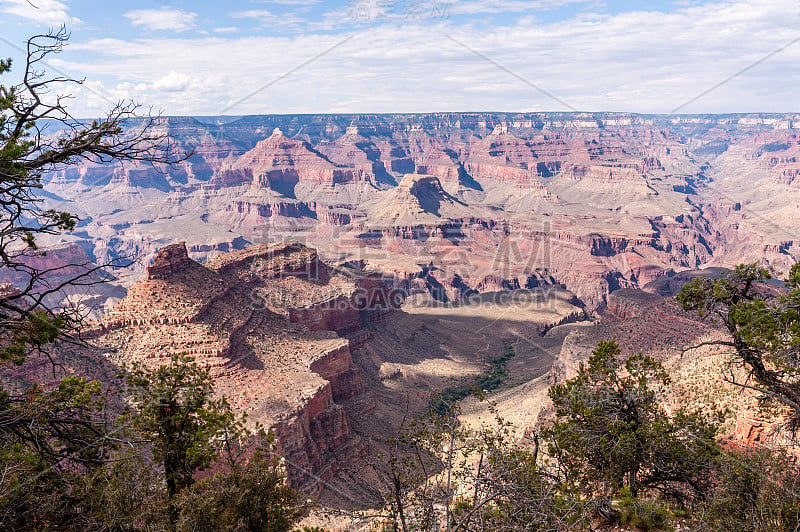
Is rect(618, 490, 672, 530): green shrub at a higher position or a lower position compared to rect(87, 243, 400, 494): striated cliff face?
higher

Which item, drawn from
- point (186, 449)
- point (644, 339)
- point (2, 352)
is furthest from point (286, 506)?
point (644, 339)

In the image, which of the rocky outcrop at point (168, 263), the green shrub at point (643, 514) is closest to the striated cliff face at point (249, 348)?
the rocky outcrop at point (168, 263)

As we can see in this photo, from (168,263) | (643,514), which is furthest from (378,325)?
(643,514)

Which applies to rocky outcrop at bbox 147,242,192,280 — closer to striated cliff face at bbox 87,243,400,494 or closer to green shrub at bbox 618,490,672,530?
striated cliff face at bbox 87,243,400,494

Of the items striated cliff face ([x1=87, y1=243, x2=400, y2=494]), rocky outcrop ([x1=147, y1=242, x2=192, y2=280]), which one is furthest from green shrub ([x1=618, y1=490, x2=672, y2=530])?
rocky outcrop ([x1=147, y1=242, x2=192, y2=280])

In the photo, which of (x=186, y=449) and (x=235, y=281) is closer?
(x=186, y=449)

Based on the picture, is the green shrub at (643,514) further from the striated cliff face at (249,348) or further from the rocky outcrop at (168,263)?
the rocky outcrop at (168,263)

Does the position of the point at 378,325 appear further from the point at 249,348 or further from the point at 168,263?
the point at 168,263

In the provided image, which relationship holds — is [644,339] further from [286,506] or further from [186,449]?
[186,449]
